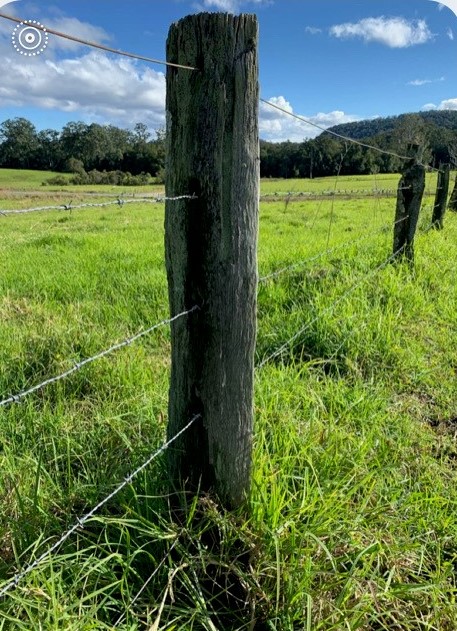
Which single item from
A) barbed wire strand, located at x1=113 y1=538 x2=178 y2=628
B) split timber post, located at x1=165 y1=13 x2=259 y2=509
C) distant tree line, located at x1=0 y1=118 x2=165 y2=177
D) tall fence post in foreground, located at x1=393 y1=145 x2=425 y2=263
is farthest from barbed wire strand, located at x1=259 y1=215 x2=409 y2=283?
distant tree line, located at x1=0 y1=118 x2=165 y2=177

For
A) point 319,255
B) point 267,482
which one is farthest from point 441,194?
point 267,482

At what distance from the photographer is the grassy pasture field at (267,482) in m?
1.56

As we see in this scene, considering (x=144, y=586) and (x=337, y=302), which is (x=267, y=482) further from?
(x=337, y=302)

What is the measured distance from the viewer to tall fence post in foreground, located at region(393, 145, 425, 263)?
16.0ft

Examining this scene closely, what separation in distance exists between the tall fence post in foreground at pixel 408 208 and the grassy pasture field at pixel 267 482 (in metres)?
0.91

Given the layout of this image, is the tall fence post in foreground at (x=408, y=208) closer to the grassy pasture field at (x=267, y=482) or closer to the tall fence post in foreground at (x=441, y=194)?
the grassy pasture field at (x=267, y=482)

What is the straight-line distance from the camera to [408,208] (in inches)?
192

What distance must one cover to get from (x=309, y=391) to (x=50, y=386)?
1.55m

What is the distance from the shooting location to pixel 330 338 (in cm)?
346

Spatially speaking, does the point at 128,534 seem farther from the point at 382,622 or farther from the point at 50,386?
the point at 50,386

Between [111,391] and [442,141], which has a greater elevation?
[442,141]

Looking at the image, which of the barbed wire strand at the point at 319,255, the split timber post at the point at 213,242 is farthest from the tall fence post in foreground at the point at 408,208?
the split timber post at the point at 213,242

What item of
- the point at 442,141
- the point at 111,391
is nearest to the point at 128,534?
the point at 111,391

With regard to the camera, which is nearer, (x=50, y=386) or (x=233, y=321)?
(x=233, y=321)
